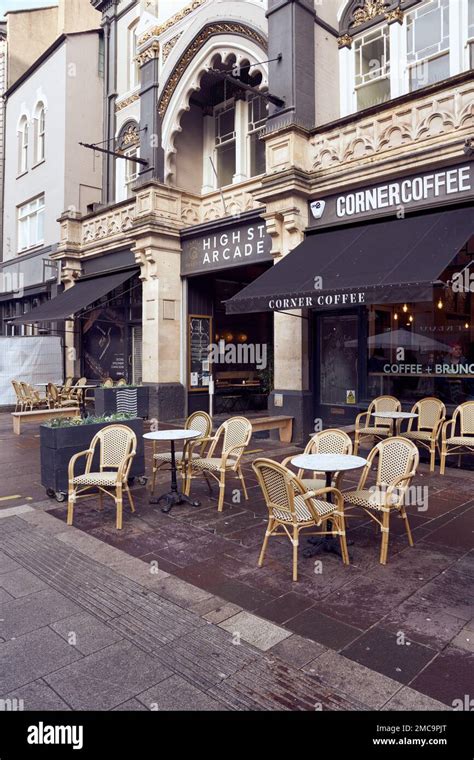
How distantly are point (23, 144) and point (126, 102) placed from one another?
24.0 feet

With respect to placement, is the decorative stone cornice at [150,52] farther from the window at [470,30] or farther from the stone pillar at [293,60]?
the window at [470,30]

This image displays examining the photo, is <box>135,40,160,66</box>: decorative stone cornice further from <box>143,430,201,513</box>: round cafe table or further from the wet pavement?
the wet pavement

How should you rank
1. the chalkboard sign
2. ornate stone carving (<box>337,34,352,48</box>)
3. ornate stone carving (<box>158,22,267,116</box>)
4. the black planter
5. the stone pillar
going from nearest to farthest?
the black planter, the stone pillar, ornate stone carving (<box>337,34,352,48</box>), ornate stone carving (<box>158,22,267,116</box>), the chalkboard sign

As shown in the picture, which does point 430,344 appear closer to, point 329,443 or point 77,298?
point 329,443

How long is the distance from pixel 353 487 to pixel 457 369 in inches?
124

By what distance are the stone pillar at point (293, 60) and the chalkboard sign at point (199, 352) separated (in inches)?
221

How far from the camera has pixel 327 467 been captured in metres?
4.53

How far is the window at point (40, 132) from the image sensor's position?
789 inches

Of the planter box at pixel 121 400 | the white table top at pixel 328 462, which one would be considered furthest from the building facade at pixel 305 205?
the white table top at pixel 328 462

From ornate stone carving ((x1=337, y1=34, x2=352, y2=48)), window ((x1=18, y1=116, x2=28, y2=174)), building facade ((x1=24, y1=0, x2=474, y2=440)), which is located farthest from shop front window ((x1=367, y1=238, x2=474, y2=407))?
window ((x1=18, y1=116, x2=28, y2=174))

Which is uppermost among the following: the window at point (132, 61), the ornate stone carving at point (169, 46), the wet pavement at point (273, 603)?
the window at point (132, 61)

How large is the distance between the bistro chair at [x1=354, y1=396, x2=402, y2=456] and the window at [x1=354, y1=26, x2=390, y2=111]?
19.4 ft

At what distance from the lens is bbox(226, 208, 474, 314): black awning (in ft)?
22.4
